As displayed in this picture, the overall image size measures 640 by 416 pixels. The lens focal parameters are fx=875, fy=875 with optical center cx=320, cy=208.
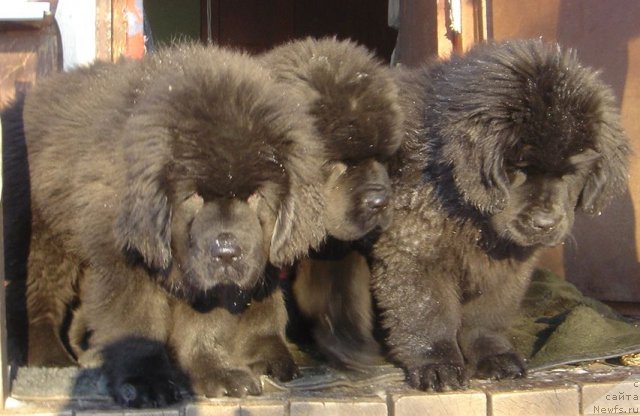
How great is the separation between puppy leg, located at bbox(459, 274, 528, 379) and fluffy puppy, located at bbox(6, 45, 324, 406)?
70cm

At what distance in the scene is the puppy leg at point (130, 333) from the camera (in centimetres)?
285

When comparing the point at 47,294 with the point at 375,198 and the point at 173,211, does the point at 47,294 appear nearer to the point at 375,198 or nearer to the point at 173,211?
the point at 173,211

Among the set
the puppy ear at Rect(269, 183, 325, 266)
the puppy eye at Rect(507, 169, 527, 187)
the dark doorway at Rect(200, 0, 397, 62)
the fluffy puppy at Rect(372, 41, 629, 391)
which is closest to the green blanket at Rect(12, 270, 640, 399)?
the fluffy puppy at Rect(372, 41, 629, 391)

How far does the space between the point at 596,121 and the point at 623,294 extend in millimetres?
1708

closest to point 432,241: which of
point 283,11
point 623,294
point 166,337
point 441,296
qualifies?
point 441,296

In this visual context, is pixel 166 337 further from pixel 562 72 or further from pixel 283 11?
pixel 283 11

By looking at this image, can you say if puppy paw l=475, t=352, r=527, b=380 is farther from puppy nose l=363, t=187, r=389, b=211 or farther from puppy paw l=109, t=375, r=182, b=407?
puppy paw l=109, t=375, r=182, b=407

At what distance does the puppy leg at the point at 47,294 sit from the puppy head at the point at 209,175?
65 centimetres

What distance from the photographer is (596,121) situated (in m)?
Answer: 3.08

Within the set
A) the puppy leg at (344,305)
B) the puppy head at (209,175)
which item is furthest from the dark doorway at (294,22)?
the puppy head at (209,175)

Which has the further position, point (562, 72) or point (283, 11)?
point (283, 11)

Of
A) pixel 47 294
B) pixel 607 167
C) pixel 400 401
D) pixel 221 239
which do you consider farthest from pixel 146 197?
pixel 607 167

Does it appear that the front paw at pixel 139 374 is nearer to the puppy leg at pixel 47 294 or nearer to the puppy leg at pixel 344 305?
the puppy leg at pixel 47 294

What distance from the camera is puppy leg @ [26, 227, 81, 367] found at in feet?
10.9
